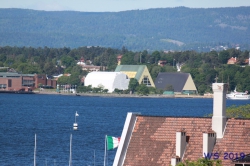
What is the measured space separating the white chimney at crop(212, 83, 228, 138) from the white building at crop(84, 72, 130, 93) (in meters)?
147

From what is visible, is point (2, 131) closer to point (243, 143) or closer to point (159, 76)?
point (243, 143)

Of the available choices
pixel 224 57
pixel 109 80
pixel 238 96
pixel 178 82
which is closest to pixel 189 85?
pixel 178 82

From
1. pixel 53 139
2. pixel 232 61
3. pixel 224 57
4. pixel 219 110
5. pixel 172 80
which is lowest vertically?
pixel 53 139

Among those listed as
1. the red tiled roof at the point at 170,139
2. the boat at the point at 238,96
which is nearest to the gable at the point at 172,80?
the boat at the point at 238,96

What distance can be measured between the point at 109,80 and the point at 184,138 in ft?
487

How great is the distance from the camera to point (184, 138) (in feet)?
48.9

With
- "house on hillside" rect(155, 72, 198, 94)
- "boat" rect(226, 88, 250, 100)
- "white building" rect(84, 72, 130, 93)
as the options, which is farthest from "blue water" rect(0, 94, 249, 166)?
"house on hillside" rect(155, 72, 198, 94)

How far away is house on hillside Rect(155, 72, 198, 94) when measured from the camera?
16938 cm

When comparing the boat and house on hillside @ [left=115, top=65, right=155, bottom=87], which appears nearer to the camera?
the boat

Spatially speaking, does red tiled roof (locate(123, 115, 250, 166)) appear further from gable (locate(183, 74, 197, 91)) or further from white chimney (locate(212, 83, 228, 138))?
gable (locate(183, 74, 197, 91))

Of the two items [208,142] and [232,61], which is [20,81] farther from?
[208,142]

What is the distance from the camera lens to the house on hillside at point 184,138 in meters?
14.8

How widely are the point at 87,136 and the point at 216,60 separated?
13917 centimetres

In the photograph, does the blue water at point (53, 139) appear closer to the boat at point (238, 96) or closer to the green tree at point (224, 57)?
the boat at point (238, 96)
